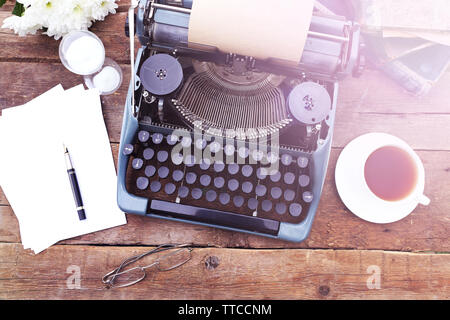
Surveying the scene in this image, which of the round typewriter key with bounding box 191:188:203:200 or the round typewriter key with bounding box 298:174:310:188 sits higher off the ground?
the round typewriter key with bounding box 298:174:310:188

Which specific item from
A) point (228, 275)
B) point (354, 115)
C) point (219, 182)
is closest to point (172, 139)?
Result: point (219, 182)

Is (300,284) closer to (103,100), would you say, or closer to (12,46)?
(103,100)

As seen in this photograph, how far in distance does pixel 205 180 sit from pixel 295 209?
0.21m

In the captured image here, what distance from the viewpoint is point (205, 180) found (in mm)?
841

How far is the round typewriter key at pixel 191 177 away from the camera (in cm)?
83

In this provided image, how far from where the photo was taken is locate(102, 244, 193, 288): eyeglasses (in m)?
0.91

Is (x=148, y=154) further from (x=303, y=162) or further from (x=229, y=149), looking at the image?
(x=303, y=162)

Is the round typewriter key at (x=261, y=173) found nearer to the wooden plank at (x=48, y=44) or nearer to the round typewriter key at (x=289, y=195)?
the round typewriter key at (x=289, y=195)

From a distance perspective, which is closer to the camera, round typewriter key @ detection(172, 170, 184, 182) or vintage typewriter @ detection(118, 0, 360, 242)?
vintage typewriter @ detection(118, 0, 360, 242)

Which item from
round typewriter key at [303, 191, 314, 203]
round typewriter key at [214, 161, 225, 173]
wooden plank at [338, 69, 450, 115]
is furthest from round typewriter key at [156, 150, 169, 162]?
wooden plank at [338, 69, 450, 115]

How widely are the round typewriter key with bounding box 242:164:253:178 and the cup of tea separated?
0.23 metres

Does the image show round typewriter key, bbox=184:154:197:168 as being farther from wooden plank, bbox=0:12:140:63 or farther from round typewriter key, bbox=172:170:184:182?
wooden plank, bbox=0:12:140:63

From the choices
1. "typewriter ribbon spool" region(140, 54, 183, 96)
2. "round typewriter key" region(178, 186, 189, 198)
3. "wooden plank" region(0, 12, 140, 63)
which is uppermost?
"typewriter ribbon spool" region(140, 54, 183, 96)

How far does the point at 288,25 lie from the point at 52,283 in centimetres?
79
